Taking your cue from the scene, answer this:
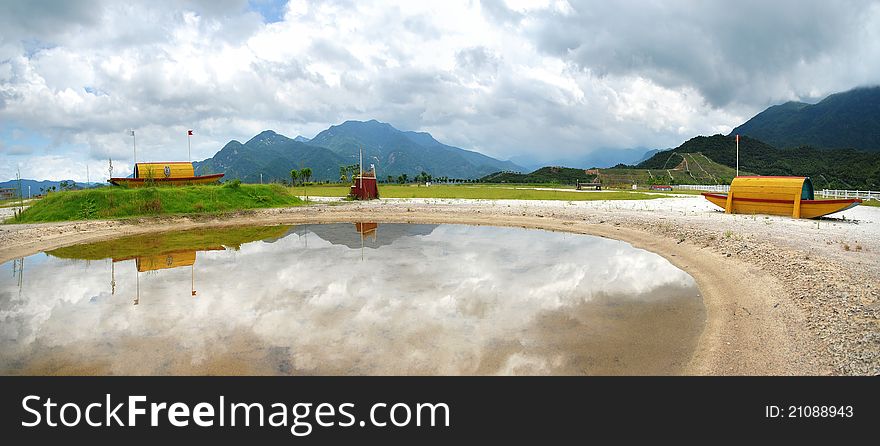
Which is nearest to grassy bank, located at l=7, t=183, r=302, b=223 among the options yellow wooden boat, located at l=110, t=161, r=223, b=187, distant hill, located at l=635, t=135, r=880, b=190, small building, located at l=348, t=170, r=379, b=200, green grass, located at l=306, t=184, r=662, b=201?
yellow wooden boat, located at l=110, t=161, r=223, b=187

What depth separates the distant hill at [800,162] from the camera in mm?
109750

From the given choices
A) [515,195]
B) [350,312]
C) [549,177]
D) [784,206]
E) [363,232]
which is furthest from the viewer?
[549,177]

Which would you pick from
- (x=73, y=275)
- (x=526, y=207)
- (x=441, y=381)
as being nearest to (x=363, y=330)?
(x=441, y=381)

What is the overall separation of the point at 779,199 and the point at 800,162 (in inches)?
6718

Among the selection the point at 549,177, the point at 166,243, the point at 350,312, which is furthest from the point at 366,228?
the point at 549,177

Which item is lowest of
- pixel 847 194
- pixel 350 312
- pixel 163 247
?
pixel 350 312

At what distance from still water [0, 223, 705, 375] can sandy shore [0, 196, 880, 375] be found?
0.78 meters

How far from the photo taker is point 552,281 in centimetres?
1355

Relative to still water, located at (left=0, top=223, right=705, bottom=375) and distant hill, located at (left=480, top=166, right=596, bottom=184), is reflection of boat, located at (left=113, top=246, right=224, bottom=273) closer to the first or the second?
still water, located at (left=0, top=223, right=705, bottom=375)

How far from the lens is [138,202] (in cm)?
3109

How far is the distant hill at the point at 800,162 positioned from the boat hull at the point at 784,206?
90.3m

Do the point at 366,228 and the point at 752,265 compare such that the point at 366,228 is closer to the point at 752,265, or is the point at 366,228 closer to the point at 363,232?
the point at 363,232

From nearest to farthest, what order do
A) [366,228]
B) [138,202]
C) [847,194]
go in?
[366,228]
[138,202]
[847,194]

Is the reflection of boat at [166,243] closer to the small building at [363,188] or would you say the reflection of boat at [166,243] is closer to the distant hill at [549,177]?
the small building at [363,188]
